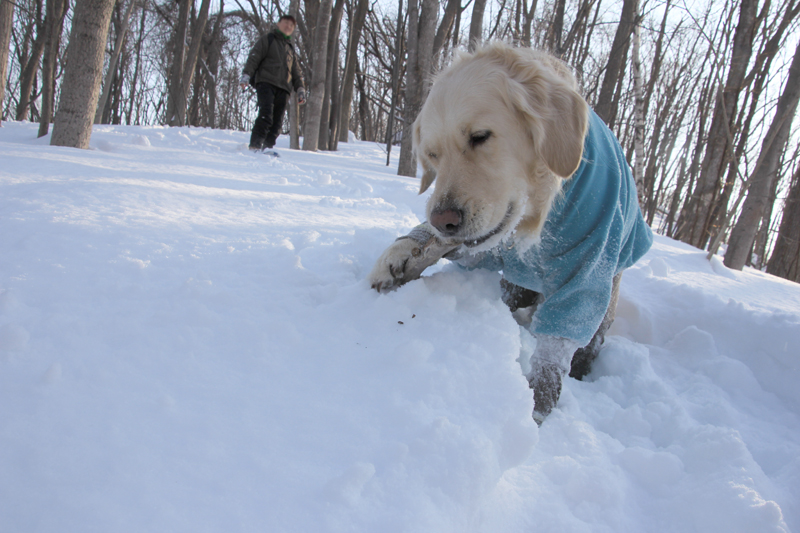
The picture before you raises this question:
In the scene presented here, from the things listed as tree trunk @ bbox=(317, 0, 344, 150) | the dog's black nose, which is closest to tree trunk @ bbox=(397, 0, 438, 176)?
tree trunk @ bbox=(317, 0, 344, 150)

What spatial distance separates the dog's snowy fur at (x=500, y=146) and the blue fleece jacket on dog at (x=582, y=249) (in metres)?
0.08

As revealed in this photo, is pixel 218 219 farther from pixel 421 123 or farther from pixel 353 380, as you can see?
pixel 353 380

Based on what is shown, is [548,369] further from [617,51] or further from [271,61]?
[617,51]

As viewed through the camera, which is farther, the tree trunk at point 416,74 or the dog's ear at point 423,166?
the tree trunk at point 416,74

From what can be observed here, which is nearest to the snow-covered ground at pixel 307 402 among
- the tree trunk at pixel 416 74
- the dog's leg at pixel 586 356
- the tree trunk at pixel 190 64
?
the dog's leg at pixel 586 356

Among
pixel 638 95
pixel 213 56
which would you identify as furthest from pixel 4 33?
pixel 213 56

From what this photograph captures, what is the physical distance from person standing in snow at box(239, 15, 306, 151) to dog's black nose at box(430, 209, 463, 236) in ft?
17.8

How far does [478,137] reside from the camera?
146cm

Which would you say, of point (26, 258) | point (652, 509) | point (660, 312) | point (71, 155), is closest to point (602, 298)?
point (652, 509)

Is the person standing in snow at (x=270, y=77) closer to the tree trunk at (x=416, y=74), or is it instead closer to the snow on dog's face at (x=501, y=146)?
the tree trunk at (x=416, y=74)

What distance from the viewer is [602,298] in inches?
62.3

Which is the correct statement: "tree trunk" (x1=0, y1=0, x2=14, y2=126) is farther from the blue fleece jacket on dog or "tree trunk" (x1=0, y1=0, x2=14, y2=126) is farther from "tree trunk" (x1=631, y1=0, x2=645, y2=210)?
"tree trunk" (x1=631, y1=0, x2=645, y2=210)

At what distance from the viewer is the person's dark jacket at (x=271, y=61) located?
634 cm

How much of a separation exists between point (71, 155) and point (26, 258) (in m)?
2.12
